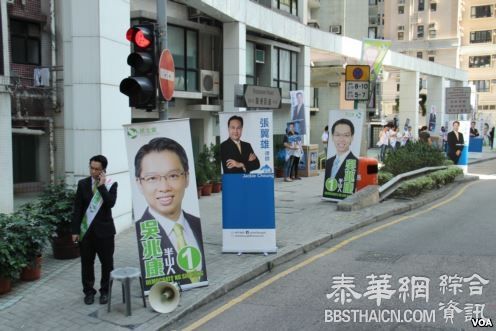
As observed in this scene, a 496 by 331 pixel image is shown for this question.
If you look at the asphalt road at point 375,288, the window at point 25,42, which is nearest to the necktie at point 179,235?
the asphalt road at point 375,288

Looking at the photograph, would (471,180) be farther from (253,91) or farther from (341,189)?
(253,91)

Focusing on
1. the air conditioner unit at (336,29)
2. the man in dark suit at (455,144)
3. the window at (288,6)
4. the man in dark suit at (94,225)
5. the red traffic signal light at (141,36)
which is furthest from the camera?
the air conditioner unit at (336,29)

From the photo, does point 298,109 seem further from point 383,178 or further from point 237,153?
point 237,153

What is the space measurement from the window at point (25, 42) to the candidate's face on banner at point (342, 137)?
27.9 feet

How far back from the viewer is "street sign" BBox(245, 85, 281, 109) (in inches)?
342

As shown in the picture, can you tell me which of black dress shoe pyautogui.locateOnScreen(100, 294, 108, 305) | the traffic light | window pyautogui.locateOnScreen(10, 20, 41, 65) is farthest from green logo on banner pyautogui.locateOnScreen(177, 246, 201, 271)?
window pyautogui.locateOnScreen(10, 20, 41, 65)

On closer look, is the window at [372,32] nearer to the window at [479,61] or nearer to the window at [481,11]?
the window at [479,61]

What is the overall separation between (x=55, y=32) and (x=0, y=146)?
11.8 ft

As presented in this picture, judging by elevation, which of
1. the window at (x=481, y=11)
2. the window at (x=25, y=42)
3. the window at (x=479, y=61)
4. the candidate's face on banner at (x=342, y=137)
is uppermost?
the window at (x=481, y=11)

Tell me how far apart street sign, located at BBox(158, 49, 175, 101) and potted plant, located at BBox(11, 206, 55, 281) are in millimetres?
2548

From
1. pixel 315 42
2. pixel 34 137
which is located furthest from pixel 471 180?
pixel 34 137

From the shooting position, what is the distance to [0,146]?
10.2 meters

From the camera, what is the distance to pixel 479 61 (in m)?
65.0

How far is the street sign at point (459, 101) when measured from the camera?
77.3ft
